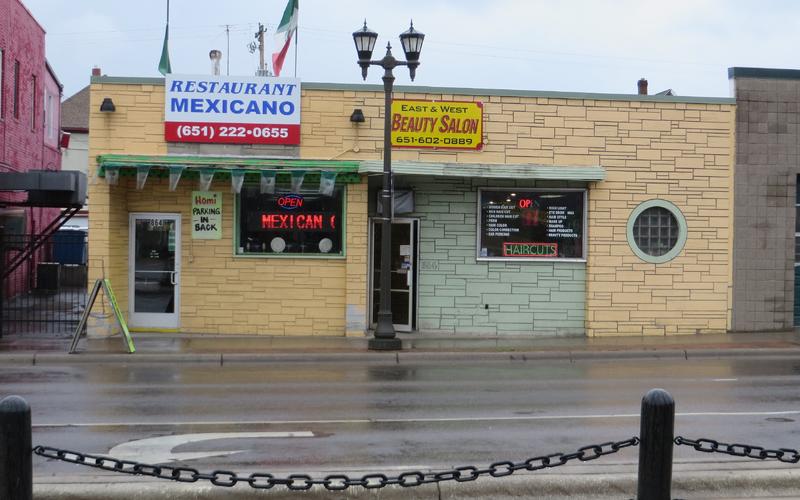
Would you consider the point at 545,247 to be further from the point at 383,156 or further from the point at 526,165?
the point at 383,156

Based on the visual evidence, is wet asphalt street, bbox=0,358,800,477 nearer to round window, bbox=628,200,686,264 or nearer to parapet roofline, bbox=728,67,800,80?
round window, bbox=628,200,686,264

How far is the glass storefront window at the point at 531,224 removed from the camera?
19047 millimetres

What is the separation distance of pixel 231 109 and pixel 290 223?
246 centimetres

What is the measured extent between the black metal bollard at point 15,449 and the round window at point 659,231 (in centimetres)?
1558

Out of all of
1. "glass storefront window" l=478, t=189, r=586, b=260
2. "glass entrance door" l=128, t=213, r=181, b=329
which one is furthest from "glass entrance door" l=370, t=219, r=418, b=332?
"glass entrance door" l=128, t=213, r=181, b=329

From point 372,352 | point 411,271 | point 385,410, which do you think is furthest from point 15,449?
point 411,271

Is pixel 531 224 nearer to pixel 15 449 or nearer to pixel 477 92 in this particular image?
pixel 477 92

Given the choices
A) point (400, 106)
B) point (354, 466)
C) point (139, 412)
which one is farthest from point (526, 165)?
point (354, 466)

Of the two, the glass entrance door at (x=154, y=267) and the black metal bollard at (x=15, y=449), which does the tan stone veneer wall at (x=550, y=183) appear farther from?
the black metal bollard at (x=15, y=449)

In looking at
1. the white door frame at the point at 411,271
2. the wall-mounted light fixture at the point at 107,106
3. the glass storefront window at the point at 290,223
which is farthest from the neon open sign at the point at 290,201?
the wall-mounted light fixture at the point at 107,106

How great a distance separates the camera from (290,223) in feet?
61.2

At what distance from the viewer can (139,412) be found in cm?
1071

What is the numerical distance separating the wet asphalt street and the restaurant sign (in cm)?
476

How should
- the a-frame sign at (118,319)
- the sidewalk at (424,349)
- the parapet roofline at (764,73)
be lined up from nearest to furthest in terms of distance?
the sidewalk at (424,349), the a-frame sign at (118,319), the parapet roofline at (764,73)
